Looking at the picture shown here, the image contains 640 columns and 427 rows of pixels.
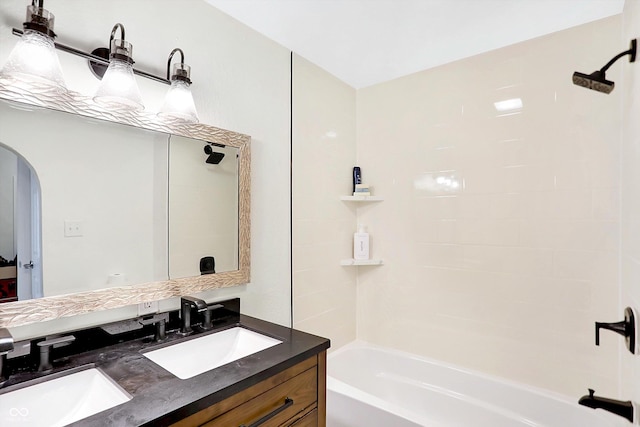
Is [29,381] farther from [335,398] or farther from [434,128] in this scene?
[434,128]

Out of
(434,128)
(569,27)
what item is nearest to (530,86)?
(569,27)

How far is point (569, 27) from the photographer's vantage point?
183 centimetres

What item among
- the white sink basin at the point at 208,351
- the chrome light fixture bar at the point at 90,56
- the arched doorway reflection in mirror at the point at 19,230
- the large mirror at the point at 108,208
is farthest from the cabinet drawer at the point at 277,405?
the chrome light fixture bar at the point at 90,56

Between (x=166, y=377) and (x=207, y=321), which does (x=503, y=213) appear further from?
(x=166, y=377)

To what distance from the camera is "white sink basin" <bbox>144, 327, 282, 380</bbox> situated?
4.17 ft

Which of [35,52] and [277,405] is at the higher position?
[35,52]

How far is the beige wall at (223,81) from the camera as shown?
1191 mm

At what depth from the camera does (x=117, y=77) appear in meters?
1.18

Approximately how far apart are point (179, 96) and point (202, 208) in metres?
0.49

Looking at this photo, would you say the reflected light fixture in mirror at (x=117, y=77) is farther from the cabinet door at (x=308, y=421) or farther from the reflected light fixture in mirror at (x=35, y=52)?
the cabinet door at (x=308, y=421)

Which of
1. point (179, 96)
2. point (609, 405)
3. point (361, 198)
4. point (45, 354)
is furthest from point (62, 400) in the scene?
point (361, 198)

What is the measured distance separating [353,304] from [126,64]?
6.85ft

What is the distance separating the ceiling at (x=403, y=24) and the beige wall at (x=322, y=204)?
0.24 metres

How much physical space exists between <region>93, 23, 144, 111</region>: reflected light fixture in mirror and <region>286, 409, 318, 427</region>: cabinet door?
129 centimetres
